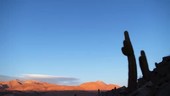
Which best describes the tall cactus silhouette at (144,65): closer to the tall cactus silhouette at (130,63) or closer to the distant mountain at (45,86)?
the tall cactus silhouette at (130,63)

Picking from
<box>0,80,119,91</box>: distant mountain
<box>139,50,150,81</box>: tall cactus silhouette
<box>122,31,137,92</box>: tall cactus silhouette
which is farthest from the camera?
<box>0,80,119,91</box>: distant mountain

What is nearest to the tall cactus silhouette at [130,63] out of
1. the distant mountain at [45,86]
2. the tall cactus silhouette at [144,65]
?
the tall cactus silhouette at [144,65]

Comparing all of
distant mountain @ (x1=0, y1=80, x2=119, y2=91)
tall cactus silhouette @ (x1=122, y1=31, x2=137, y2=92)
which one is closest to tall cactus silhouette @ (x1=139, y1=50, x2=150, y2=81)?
tall cactus silhouette @ (x1=122, y1=31, x2=137, y2=92)

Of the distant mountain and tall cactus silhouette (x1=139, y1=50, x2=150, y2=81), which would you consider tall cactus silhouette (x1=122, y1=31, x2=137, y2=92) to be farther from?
the distant mountain

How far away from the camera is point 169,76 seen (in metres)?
16.1

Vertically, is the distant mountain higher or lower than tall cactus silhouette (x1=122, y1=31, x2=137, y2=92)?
higher

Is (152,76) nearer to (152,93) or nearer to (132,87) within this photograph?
(132,87)

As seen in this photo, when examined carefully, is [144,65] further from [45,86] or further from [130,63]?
[45,86]

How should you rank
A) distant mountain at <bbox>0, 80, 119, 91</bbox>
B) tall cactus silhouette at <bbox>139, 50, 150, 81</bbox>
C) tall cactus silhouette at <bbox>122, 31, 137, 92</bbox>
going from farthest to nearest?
distant mountain at <bbox>0, 80, 119, 91</bbox> < tall cactus silhouette at <bbox>122, 31, 137, 92</bbox> < tall cactus silhouette at <bbox>139, 50, 150, 81</bbox>

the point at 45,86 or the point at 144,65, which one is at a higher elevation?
the point at 45,86

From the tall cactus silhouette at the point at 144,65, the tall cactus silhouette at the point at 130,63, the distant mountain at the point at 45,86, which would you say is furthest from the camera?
the distant mountain at the point at 45,86

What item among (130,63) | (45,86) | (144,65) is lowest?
(144,65)

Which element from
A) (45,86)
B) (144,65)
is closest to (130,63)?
(144,65)

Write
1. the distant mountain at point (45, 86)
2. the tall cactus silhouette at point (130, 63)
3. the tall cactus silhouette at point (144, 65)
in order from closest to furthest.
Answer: the tall cactus silhouette at point (144, 65)
the tall cactus silhouette at point (130, 63)
the distant mountain at point (45, 86)
